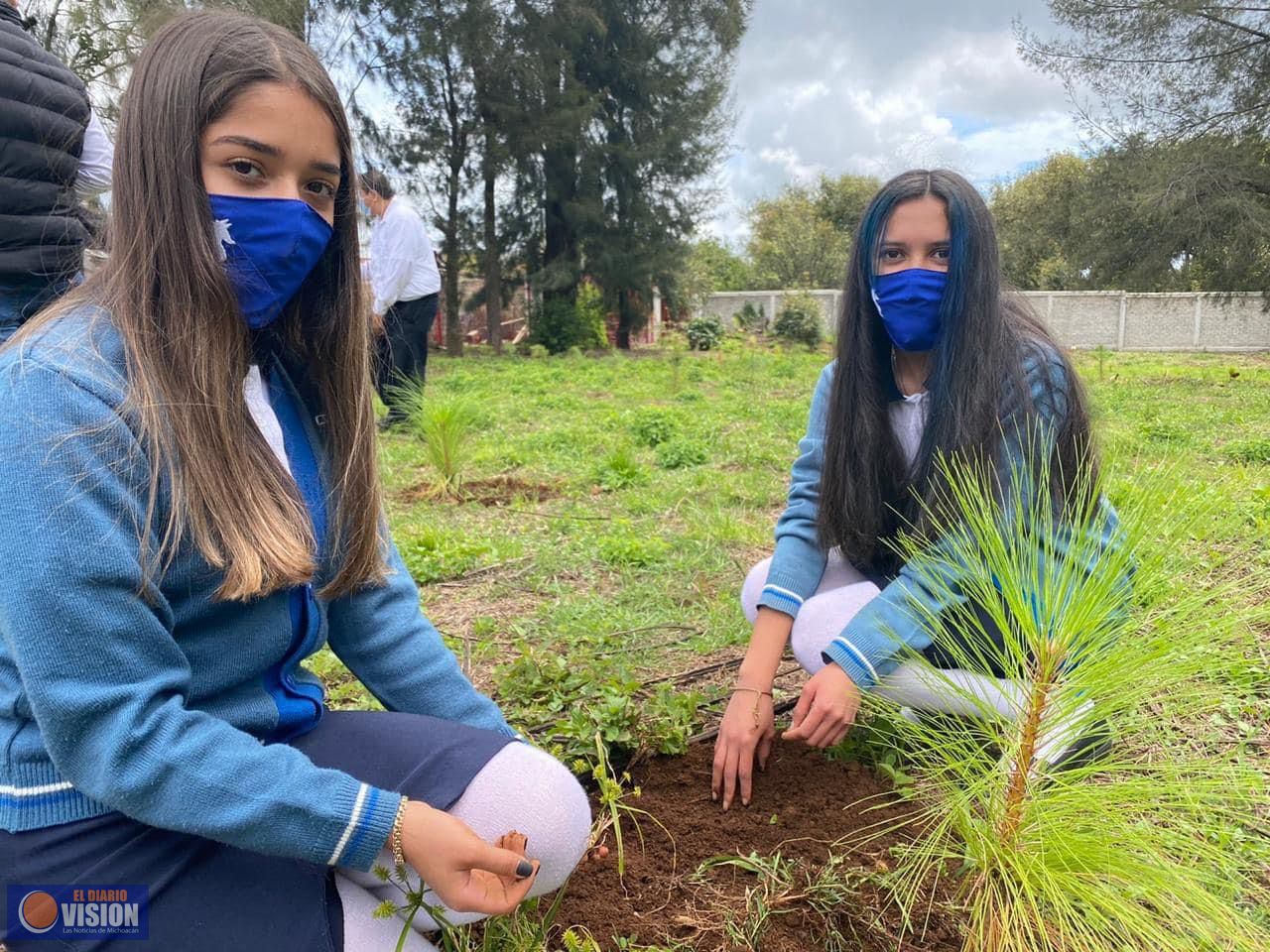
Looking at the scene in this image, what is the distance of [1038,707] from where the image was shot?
1013 mm

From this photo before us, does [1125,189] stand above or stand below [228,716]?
above

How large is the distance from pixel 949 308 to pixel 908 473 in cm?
34

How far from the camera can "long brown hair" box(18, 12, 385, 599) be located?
101 cm

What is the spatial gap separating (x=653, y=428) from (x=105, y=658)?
4.92m

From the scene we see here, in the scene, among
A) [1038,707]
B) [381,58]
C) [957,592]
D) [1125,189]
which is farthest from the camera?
[381,58]

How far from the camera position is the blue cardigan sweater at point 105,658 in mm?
873

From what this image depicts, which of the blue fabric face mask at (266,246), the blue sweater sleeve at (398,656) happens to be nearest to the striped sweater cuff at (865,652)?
the blue sweater sleeve at (398,656)

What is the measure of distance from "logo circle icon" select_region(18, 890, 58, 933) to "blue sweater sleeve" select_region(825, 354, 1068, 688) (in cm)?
113

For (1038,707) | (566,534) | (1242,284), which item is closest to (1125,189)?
(1242,284)

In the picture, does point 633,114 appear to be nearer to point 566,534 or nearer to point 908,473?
point 566,534

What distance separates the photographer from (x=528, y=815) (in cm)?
116

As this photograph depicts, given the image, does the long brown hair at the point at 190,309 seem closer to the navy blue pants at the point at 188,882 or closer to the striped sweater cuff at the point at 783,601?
the navy blue pants at the point at 188,882

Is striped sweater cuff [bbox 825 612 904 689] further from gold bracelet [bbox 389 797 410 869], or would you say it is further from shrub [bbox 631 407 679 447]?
shrub [bbox 631 407 679 447]

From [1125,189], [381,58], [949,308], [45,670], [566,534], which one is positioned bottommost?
[566,534]
